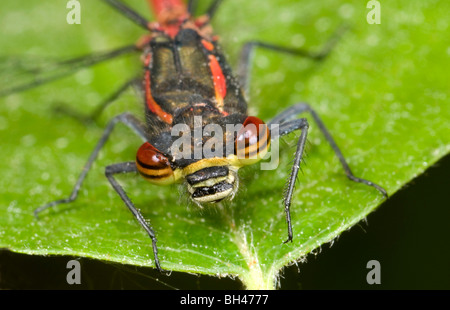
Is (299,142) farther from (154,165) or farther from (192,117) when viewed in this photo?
(154,165)

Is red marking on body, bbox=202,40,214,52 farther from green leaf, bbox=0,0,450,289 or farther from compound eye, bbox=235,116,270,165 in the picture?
compound eye, bbox=235,116,270,165

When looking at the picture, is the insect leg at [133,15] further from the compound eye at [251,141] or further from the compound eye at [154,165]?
the compound eye at [251,141]

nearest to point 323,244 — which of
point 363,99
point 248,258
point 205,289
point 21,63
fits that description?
point 248,258

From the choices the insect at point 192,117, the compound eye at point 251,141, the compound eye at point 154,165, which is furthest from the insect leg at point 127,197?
the compound eye at point 251,141

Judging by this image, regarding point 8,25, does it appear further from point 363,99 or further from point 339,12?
point 363,99

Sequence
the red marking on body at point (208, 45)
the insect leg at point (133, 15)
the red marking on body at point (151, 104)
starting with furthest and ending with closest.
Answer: the insect leg at point (133, 15), the red marking on body at point (208, 45), the red marking on body at point (151, 104)

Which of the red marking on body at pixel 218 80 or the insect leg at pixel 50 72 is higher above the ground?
the insect leg at pixel 50 72

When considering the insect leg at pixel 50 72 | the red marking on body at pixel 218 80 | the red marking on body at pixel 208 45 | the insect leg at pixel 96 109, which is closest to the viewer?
the red marking on body at pixel 218 80
